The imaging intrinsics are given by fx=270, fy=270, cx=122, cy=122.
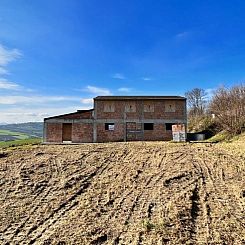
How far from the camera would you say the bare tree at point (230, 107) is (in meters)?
22.2

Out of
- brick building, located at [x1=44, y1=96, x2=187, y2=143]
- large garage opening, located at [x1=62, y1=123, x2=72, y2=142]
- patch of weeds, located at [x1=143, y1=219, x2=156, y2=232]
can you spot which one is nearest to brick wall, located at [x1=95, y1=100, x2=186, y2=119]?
brick building, located at [x1=44, y1=96, x2=187, y2=143]

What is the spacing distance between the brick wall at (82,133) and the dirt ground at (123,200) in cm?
1247

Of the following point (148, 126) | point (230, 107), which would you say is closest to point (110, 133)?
point (148, 126)

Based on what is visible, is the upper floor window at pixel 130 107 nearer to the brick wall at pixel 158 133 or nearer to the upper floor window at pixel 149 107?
the upper floor window at pixel 149 107

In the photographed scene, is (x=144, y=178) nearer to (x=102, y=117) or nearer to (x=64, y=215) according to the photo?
(x=64, y=215)

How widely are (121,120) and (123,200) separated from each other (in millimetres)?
18362

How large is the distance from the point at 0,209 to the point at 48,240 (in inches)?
99.6

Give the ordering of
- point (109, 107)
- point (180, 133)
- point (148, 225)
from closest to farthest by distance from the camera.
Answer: point (148, 225) → point (180, 133) → point (109, 107)

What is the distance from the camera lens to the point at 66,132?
87.6 feet

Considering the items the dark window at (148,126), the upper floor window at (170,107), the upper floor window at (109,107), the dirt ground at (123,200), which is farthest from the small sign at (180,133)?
the dirt ground at (123,200)

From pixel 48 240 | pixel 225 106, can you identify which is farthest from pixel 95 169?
pixel 225 106

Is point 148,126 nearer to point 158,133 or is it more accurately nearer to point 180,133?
point 158,133

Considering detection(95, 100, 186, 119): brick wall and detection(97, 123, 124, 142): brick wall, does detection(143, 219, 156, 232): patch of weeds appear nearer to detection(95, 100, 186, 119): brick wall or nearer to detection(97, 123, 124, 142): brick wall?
detection(97, 123, 124, 142): brick wall

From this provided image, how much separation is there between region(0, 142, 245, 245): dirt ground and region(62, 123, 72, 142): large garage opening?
13.1m
